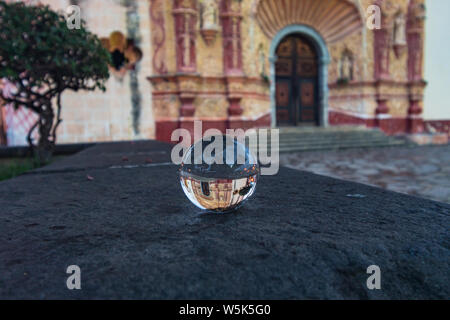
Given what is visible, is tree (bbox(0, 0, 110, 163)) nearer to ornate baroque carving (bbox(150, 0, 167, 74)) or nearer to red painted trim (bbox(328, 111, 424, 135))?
ornate baroque carving (bbox(150, 0, 167, 74))

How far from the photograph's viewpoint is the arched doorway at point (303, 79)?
11.5 meters

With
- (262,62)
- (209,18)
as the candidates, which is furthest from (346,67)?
(209,18)

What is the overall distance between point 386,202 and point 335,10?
11604mm

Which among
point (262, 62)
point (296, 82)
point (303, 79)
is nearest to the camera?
point (262, 62)

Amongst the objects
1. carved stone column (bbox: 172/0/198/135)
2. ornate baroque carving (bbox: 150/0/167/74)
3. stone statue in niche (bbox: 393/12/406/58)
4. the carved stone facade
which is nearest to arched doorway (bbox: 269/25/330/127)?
the carved stone facade

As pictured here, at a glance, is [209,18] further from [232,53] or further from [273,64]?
[273,64]

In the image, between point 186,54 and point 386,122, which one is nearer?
point 186,54

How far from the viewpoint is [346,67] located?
11.4 m

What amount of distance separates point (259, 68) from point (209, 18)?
238 cm

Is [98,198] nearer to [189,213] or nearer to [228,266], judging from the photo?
[189,213]

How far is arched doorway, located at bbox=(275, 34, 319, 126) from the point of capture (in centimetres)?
1158

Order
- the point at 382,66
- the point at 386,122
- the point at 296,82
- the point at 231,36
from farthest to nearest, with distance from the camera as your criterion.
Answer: the point at 296,82, the point at 386,122, the point at 382,66, the point at 231,36

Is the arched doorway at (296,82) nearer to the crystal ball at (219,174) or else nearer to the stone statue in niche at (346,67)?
the stone statue in niche at (346,67)
